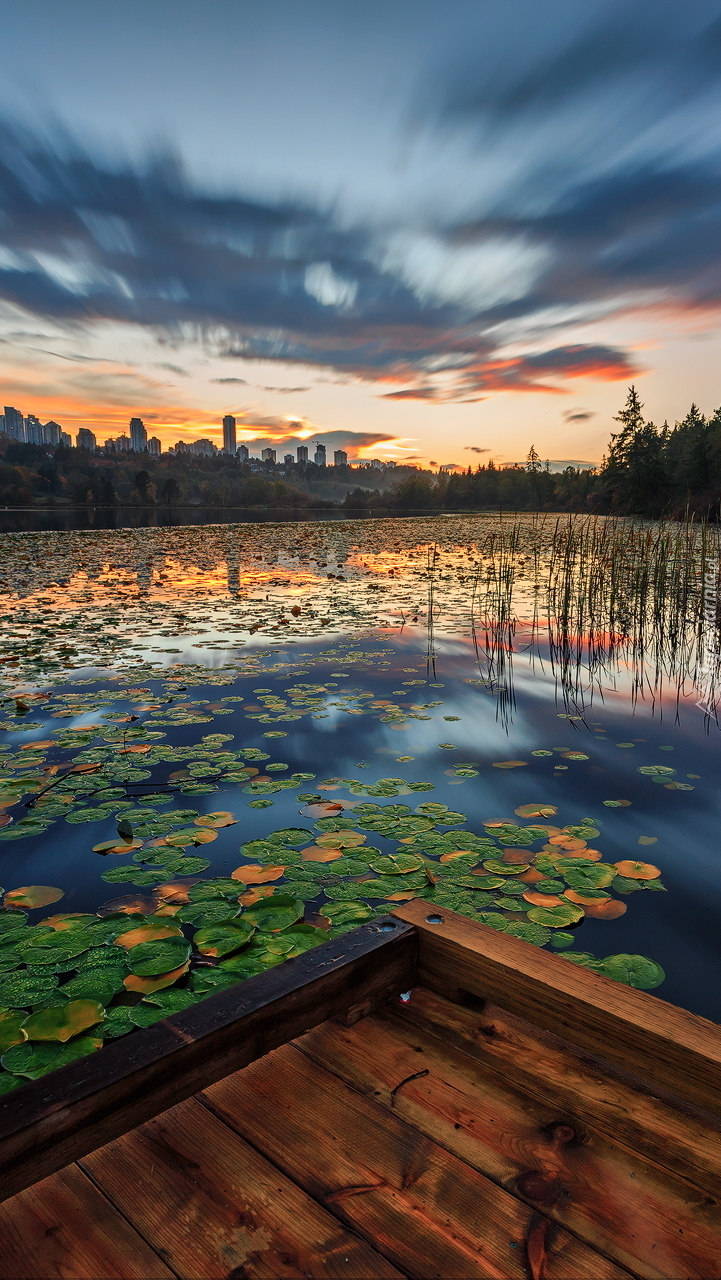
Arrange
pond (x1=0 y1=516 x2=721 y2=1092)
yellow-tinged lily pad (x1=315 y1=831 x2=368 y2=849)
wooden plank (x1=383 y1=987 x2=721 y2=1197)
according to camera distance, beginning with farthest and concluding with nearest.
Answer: yellow-tinged lily pad (x1=315 y1=831 x2=368 y2=849) < pond (x1=0 y1=516 x2=721 y2=1092) < wooden plank (x1=383 y1=987 x2=721 y2=1197)

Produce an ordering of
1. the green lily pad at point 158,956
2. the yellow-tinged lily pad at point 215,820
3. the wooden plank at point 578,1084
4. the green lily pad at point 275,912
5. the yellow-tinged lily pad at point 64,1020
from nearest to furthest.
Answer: the wooden plank at point 578,1084, the yellow-tinged lily pad at point 64,1020, the green lily pad at point 158,956, the green lily pad at point 275,912, the yellow-tinged lily pad at point 215,820

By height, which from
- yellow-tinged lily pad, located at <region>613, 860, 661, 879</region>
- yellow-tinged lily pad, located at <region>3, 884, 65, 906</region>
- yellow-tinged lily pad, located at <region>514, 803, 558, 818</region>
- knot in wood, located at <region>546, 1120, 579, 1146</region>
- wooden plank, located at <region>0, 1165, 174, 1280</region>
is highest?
wooden plank, located at <region>0, 1165, 174, 1280</region>

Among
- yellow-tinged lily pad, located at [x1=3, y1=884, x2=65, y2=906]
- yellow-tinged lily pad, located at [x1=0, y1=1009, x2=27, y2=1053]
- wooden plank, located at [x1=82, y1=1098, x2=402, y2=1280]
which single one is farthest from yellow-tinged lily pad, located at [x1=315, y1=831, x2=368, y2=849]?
wooden plank, located at [x1=82, y1=1098, x2=402, y2=1280]

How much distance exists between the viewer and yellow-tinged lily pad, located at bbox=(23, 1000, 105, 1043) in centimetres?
179

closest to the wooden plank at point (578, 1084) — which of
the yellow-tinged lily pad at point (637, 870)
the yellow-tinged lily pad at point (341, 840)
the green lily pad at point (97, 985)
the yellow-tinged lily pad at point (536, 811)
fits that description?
the green lily pad at point (97, 985)

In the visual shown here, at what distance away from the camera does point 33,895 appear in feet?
8.31

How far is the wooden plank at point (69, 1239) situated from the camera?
0.97 m

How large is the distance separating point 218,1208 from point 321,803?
2.26 meters

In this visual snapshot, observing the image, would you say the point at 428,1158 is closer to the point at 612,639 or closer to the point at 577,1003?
the point at 577,1003

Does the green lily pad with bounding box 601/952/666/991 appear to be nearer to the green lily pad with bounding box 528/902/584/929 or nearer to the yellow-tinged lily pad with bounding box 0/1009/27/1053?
the green lily pad with bounding box 528/902/584/929

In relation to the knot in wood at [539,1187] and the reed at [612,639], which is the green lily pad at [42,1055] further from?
the reed at [612,639]

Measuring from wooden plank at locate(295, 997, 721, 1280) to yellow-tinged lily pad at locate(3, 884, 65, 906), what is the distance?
147 centimetres

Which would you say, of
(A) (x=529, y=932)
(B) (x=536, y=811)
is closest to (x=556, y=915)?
(A) (x=529, y=932)

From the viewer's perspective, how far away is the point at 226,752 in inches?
157
